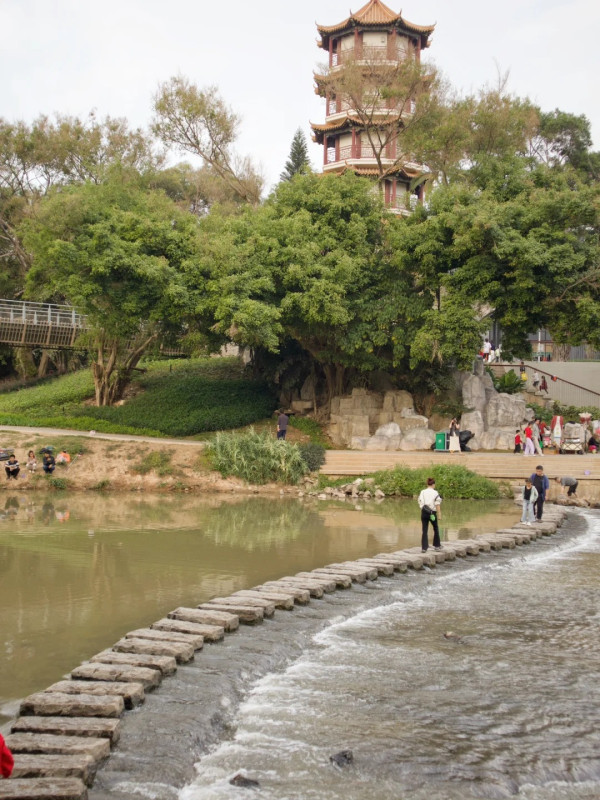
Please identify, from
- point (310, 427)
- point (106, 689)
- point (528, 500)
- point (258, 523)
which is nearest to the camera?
point (106, 689)

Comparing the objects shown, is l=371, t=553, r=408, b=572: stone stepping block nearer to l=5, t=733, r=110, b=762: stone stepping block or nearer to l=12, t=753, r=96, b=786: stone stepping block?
l=5, t=733, r=110, b=762: stone stepping block

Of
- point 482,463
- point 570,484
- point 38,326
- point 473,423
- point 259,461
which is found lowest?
point 570,484

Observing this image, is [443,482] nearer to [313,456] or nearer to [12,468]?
[313,456]

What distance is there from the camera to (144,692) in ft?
25.3

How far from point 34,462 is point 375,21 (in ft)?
116

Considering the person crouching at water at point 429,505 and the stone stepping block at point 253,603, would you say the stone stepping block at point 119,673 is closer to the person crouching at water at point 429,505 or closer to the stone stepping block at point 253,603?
the stone stepping block at point 253,603

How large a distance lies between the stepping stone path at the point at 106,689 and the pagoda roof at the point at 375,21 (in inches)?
1708

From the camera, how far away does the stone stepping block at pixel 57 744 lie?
20.5 feet

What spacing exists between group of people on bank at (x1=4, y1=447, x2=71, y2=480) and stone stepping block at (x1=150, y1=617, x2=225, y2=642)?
16886 millimetres

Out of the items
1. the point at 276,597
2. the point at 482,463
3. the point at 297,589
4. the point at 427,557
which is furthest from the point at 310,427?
the point at 276,597

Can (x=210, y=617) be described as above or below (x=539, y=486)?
below

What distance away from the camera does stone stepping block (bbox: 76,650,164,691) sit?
767 cm

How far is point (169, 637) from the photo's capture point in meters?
8.84

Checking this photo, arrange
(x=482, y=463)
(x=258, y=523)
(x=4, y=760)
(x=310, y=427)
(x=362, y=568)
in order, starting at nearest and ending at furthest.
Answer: (x=4, y=760), (x=362, y=568), (x=258, y=523), (x=482, y=463), (x=310, y=427)
